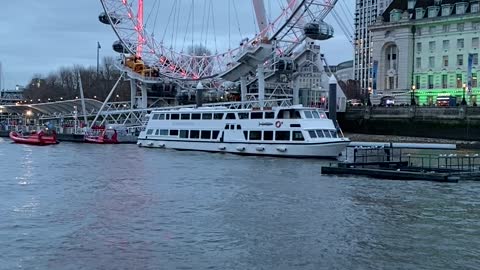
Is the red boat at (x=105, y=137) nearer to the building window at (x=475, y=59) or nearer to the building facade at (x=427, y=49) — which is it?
the building facade at (x=427, y=49)

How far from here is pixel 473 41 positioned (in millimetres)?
92312

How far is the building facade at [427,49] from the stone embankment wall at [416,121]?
23.7 ft

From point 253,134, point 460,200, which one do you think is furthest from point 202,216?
point 253,134

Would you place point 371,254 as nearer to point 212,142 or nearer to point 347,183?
point 347,183

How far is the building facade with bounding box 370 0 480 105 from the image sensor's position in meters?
92.6

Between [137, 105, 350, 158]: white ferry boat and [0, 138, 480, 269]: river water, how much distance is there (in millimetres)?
14934

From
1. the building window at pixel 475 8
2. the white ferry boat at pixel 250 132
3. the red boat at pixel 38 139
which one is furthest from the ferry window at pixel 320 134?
the building window at pixel 475 8

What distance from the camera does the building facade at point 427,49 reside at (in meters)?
92.6

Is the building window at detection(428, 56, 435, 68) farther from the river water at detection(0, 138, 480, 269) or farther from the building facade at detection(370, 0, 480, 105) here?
the river water at detection(0, 138, 480, 269)

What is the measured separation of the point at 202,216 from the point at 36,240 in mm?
6714

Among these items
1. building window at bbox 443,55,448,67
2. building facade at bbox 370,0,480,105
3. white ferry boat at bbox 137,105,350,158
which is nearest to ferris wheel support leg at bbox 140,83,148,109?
white ferry boat at bbox 137,105,350,158

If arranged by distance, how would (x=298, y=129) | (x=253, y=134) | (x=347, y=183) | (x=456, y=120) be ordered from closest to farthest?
(x=347, y=183)
(x=298, y=129)
(x=253, y=134)
(x=456, y=120)

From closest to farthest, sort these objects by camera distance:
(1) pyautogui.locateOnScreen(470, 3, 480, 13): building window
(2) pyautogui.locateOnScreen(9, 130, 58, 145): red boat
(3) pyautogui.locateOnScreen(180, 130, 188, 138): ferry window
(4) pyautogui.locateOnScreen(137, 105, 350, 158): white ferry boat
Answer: (4) pyautogui.locateOnScreen(137, 105, 350, 158): white ferry boat < (3) pyautogui.locateOnScreen(180, 130, 188, 138): ferry window < (2) pyautogui.locateOnScreen(9, 130, 58, 145): red boat < (1) pyautogui.locateOnScreen(470, 3, 480, 13): building window

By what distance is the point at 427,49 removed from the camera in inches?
3856
